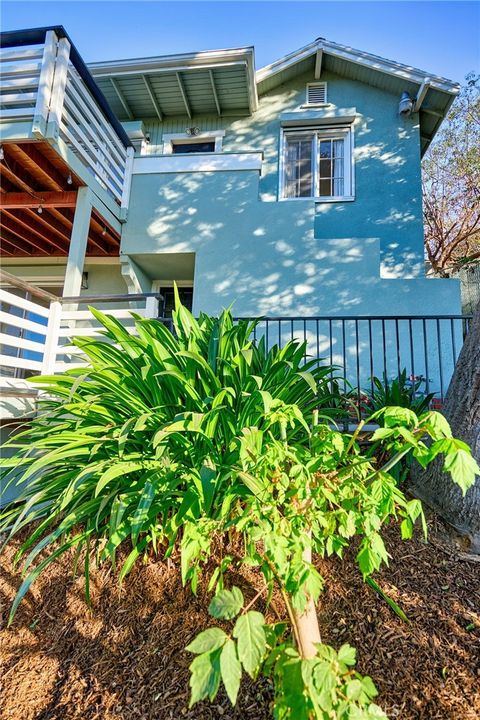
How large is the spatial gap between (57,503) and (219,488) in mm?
841

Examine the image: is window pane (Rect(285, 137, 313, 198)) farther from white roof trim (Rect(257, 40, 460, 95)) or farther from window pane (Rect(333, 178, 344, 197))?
white roof trim (Rect(257, 40, 460, 95))

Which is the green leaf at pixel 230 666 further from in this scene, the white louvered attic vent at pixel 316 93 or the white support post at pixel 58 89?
the white louvered attic vent at pixel 316 93

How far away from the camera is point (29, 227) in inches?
222

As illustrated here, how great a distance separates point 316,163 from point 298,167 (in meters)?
0.32

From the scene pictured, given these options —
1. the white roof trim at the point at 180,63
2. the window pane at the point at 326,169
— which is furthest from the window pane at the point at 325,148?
the white roof trim at the point at 180,63

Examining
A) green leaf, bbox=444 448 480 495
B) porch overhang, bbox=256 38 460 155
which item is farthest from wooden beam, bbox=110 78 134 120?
green leaf, bbox=444 448 480 495

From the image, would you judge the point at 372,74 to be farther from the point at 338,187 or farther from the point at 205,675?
the point at 205,675

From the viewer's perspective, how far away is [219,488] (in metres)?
1.70

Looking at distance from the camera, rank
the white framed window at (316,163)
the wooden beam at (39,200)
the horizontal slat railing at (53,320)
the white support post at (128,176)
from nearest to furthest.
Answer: the horizontal slat railing at (53,320) → the wooden beam at (39,200) → the white support post at (128,176) → the white framed window at (316,163)

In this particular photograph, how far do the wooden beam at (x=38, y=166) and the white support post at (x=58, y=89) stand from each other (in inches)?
15.3

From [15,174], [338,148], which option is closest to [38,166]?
[15,174]

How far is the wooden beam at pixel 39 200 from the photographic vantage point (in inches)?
195

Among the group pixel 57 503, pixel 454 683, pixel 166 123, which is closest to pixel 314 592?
pixel 454 683

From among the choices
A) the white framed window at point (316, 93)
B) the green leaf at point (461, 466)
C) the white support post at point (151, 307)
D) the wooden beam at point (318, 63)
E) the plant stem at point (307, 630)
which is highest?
the wooden beam at point (318, 63)
